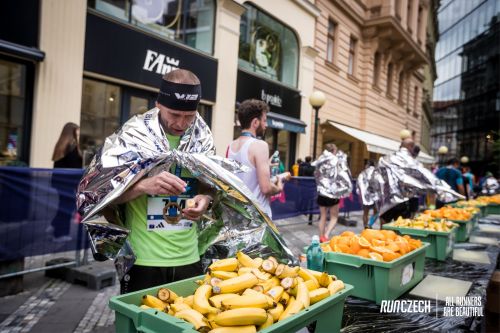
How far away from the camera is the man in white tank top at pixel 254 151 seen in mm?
3588

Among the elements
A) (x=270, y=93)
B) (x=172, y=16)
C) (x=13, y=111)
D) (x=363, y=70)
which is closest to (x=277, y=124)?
(x=270, y=93)

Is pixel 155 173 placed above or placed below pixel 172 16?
below

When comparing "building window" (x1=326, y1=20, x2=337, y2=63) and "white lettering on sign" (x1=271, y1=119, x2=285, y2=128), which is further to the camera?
"building window" (x1=326, y1=20, x2=337, y2=63)

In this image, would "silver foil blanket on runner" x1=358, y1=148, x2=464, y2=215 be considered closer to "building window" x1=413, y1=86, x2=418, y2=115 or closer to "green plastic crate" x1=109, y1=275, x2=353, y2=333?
"green plastic crate" x1=109, y1=275, x2=353, y2=333

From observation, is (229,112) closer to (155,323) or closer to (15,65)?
(15,65)

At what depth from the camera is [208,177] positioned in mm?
2211

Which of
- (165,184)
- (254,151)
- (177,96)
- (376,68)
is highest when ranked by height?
(376,68)

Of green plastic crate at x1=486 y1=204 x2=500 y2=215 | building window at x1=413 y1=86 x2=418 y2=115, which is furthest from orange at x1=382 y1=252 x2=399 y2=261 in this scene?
building window at x1=413 y1=86 x2=418 y2=115

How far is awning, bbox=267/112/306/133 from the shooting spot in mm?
12641

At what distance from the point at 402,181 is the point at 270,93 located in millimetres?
8206

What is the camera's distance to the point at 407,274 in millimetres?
2561

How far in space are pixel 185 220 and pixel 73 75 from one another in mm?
6442

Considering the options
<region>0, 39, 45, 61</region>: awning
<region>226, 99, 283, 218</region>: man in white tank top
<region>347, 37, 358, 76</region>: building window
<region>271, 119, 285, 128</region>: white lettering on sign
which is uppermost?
<region>347, 37, 358, 76</region>: building window

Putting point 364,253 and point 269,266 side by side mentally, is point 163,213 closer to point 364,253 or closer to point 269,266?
point 269,266
